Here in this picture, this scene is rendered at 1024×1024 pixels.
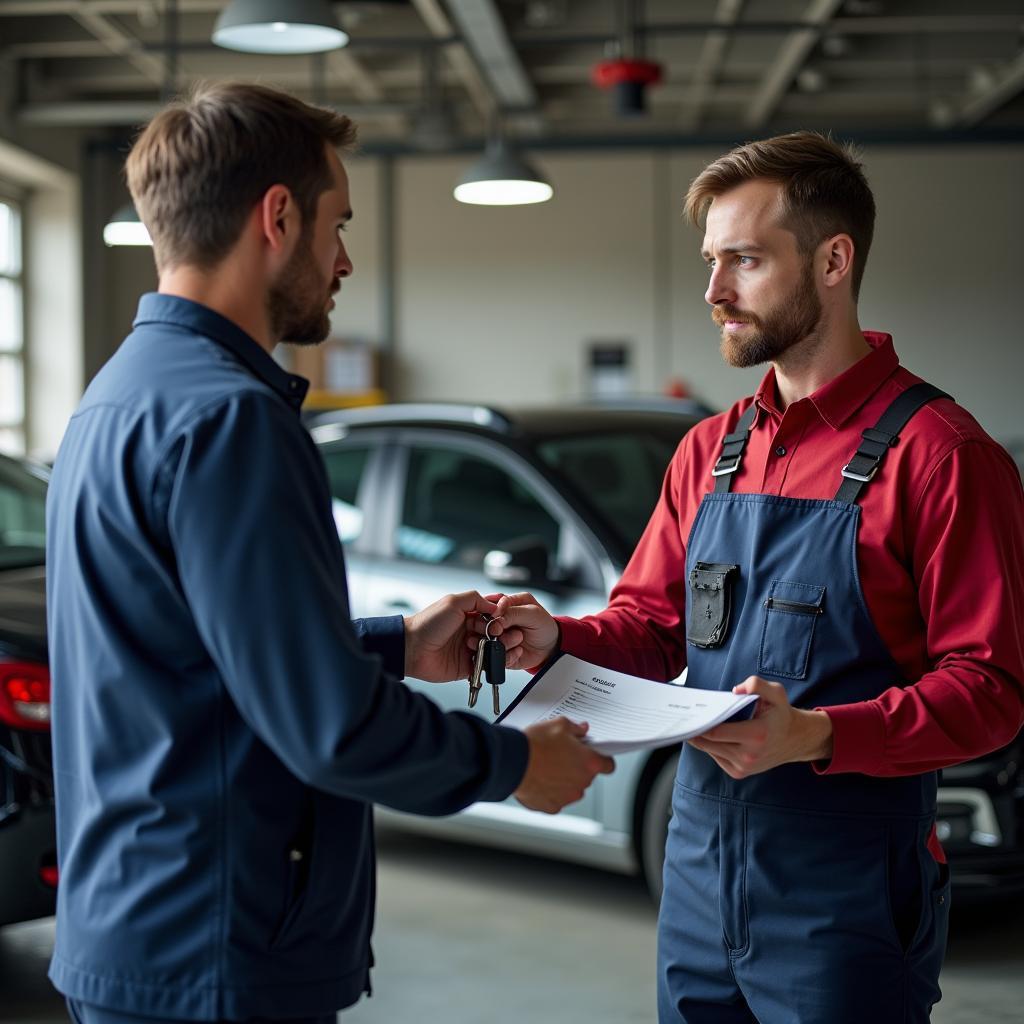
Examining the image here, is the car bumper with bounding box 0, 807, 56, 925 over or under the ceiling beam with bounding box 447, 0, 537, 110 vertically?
under

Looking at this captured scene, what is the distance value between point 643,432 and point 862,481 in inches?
112

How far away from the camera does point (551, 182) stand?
9.89 metres

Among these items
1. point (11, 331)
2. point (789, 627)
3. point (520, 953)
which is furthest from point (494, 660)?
point (11, 331)

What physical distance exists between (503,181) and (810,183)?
4228 mm

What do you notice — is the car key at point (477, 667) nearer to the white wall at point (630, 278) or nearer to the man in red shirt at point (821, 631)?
the man in red shirt at point (821, 631)

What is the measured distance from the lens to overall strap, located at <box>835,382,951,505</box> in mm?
1788

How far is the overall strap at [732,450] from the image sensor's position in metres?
1.97

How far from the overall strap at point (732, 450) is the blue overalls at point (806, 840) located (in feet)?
0.29

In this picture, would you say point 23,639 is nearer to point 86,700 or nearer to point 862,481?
point 86,700

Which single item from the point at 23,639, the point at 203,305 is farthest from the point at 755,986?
the point at 23,639

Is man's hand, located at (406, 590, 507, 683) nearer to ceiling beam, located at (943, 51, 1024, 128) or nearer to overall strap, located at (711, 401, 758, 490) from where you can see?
overall strap, located at (711, 401, 758, 490)

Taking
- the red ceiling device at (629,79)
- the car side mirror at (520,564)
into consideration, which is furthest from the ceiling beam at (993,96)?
the car side mirror at (520,564)

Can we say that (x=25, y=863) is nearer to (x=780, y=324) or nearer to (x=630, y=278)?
(x=780, y=324)

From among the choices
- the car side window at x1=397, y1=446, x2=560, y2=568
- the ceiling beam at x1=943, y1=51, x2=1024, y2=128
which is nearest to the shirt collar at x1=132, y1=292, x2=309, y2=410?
the car side window at x1=397, y1=446, x2=560, y2=568
